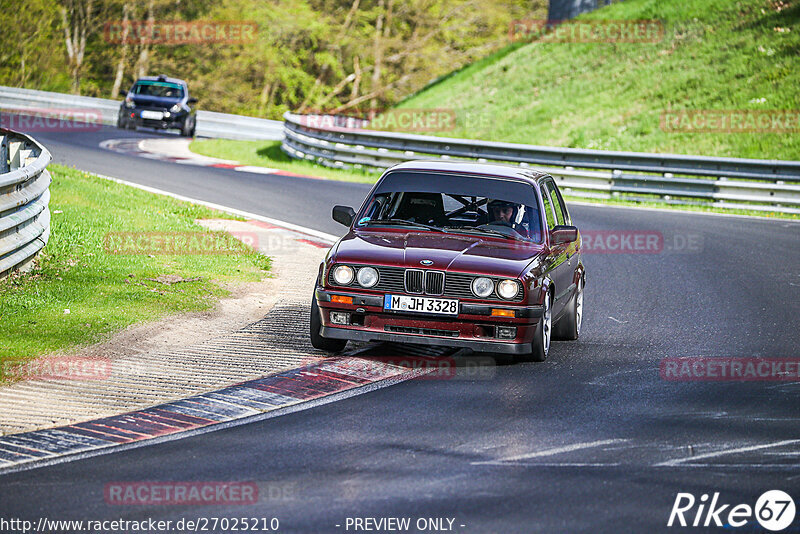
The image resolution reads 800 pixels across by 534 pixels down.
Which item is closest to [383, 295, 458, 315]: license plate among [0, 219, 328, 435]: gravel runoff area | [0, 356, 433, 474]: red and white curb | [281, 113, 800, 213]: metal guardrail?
[0, 356, 433, 474]: red and white curb

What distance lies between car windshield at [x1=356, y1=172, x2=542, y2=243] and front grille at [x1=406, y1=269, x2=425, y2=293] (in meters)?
0.97

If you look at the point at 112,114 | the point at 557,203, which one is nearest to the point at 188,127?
the point at 112,114

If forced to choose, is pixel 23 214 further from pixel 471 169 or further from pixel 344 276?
pixel 471 169

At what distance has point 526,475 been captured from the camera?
231 inches

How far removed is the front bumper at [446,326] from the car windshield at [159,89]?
26.5 meters

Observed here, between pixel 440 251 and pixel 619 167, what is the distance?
15564 millimetres

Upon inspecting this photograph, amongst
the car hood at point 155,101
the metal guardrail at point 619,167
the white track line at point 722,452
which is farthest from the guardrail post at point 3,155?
the car hood at point 155,101

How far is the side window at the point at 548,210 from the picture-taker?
32.1 feet

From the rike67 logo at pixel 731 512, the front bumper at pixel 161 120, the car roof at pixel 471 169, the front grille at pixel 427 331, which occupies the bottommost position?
the front bumper at pixel 161 120

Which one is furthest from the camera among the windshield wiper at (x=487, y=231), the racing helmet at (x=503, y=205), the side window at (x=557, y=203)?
the side window at (x=557, y=203)

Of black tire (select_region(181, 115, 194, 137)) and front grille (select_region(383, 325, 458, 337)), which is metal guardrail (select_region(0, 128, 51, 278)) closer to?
front grille (select_region(383, 325, 458, 337))

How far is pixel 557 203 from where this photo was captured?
35.0 feet

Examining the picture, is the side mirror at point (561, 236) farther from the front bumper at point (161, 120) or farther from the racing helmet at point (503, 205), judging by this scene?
the front bumper at point (161, 120)

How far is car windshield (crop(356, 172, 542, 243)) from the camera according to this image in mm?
9516
